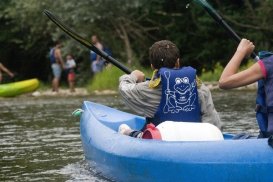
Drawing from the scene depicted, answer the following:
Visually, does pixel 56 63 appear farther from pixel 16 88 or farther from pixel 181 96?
pixel 181 96

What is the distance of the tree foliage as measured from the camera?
20.1m

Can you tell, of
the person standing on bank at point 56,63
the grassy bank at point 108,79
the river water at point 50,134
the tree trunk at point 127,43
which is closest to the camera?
the river water at point 50,134

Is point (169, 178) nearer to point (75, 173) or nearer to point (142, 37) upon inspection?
point (75, 173)

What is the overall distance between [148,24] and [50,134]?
13468 mm

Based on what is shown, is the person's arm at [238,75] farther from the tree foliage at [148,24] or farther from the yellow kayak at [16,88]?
the tree foliage at [148,24]

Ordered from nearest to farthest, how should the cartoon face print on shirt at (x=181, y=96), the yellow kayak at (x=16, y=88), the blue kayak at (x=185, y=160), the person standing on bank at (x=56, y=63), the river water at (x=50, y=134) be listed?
the blue kayak at (x=185, y=160) < the cartoon face print on shirt at (x=181, y=96) < the river water at (x=50, y=134) < the yellow kayak at (x=16, y=88) < the person standing on bank at (x=56, y=63)

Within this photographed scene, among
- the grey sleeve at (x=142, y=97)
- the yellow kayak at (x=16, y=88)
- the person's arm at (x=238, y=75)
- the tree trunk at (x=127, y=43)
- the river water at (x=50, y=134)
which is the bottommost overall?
the yellow kayak at (x=16, y=88)

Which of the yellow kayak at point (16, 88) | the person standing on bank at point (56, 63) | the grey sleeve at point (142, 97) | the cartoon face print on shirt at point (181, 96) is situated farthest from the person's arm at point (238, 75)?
the person standing on bank at point (56, 63)

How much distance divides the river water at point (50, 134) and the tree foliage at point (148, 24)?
4664 mm

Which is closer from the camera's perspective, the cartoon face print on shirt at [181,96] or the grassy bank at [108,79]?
the cartoon face print on shirt at [181,96]

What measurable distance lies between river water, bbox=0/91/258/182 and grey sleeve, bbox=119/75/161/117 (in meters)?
0.78

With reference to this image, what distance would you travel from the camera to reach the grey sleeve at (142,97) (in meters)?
5.73

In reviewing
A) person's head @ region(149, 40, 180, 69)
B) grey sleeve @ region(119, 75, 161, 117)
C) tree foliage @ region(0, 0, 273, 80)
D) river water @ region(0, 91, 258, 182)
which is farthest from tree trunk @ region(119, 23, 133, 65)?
person's head @ region(149, 40, 180, 69)

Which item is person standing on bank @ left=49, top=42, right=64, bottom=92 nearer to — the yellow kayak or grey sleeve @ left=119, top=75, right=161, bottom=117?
the yellow kayak
